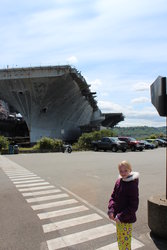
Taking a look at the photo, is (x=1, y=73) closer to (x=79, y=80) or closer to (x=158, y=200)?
(x=79, y=80)

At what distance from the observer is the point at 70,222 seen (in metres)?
6.34

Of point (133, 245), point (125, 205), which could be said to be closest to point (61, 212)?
point (133, 245)

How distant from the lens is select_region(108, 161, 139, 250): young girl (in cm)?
408

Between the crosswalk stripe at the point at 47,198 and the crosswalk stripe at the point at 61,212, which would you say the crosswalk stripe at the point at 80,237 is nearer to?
the crosswalk stripe at the point at 61,212

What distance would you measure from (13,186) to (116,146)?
25.3m

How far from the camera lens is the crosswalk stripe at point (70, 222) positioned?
5961 millimetres

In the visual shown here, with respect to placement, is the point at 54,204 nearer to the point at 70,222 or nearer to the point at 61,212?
the point at 61,212

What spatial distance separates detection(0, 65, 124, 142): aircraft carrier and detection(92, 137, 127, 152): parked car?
15.0 m

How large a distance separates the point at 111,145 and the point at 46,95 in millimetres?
28142

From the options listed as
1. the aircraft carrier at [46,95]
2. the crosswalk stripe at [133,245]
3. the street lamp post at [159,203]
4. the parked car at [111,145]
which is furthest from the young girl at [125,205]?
the aircraft carrier at [46,95]

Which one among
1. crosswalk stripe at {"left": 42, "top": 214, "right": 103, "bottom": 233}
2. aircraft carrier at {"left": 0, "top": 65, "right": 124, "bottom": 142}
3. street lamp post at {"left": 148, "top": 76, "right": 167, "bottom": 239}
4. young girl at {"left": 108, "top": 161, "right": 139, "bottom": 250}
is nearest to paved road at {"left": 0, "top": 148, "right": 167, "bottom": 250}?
crosswalk stripe at {"left": 42, "top": 214, "right": 103, "bottom": 233}

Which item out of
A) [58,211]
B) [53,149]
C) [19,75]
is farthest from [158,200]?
[19,75]

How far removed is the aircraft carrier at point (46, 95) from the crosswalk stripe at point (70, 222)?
45734 millimetres

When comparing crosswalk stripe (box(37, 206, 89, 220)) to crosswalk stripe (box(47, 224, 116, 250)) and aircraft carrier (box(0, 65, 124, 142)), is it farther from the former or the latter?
aircraft carrier (box(0, 65, 124, 142))
